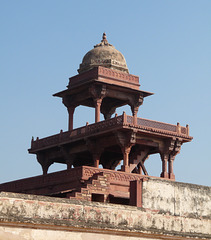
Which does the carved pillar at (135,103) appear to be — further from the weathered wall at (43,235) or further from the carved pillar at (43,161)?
the weathered wall at (43,235)

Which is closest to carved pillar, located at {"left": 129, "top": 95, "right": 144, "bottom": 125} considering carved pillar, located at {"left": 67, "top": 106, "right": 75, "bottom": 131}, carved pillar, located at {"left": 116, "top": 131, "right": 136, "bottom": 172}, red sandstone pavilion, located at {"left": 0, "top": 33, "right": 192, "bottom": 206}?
red sandstone pavilion, located at {"left": 0, "top": 33, "right": 192, "bottom": 206}

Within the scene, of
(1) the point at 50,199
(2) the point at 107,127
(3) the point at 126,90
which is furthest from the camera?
(3) the point at 126,90

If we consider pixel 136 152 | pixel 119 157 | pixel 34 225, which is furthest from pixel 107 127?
pixel 34 225

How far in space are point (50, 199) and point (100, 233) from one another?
1.50 m

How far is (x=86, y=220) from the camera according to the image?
48.4 feet

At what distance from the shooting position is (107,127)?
28.3 meters

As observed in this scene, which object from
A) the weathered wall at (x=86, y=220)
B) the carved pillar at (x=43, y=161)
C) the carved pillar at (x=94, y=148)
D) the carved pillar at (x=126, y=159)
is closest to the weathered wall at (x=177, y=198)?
the weathered wall at (x=86, y=220)

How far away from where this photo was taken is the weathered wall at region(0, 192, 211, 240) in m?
13.7

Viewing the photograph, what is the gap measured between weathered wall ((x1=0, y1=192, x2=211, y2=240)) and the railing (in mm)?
11340

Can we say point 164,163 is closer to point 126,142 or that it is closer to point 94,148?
point 126,142

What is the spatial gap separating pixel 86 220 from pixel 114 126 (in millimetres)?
13326

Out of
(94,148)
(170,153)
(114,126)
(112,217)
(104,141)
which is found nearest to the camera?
(112,217)

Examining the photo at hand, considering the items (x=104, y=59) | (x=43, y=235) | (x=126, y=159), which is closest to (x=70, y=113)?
(x=104, y=59)

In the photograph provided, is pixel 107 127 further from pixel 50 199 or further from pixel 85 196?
pixel 50 199
